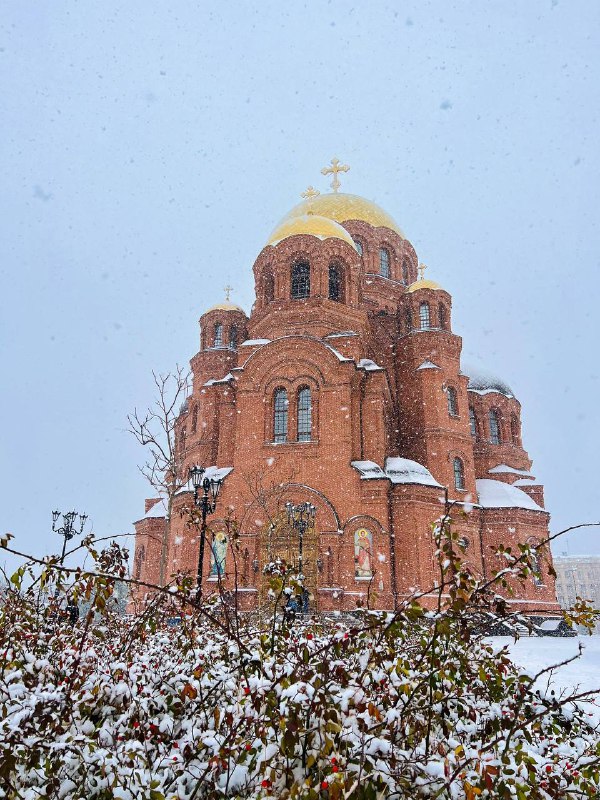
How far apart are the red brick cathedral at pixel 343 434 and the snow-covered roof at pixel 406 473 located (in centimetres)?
7

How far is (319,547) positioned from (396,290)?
1625 cm

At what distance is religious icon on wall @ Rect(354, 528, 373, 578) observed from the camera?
19641 mm

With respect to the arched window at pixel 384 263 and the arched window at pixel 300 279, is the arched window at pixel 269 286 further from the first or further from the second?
the arched window at pixel 384 263

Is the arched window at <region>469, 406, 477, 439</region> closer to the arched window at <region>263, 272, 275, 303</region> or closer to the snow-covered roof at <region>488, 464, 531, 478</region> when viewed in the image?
the snow-covered roof at <region>488, 464, 531, 478</region>

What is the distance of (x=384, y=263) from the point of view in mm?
32531

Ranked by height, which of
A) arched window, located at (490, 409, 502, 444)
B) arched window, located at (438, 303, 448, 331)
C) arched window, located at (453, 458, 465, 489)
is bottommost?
arched window, located at (453, 458, 465, 489)

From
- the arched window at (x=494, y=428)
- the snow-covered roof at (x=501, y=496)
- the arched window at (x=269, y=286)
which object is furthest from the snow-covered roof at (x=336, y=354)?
the arched window at (x=494, y=428)

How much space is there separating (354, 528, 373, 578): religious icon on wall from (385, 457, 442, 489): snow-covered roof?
2263 millimetres

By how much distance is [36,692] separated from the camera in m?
3.73

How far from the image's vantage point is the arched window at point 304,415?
21.9m

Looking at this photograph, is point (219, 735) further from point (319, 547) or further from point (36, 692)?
point (319, 547)

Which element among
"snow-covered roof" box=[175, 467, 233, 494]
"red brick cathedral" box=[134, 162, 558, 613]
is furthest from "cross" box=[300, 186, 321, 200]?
"snow-covered roof" box=[175, 467, 233, 494]

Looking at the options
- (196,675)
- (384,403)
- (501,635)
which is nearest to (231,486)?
(384,403)

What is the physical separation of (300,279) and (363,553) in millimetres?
11787
